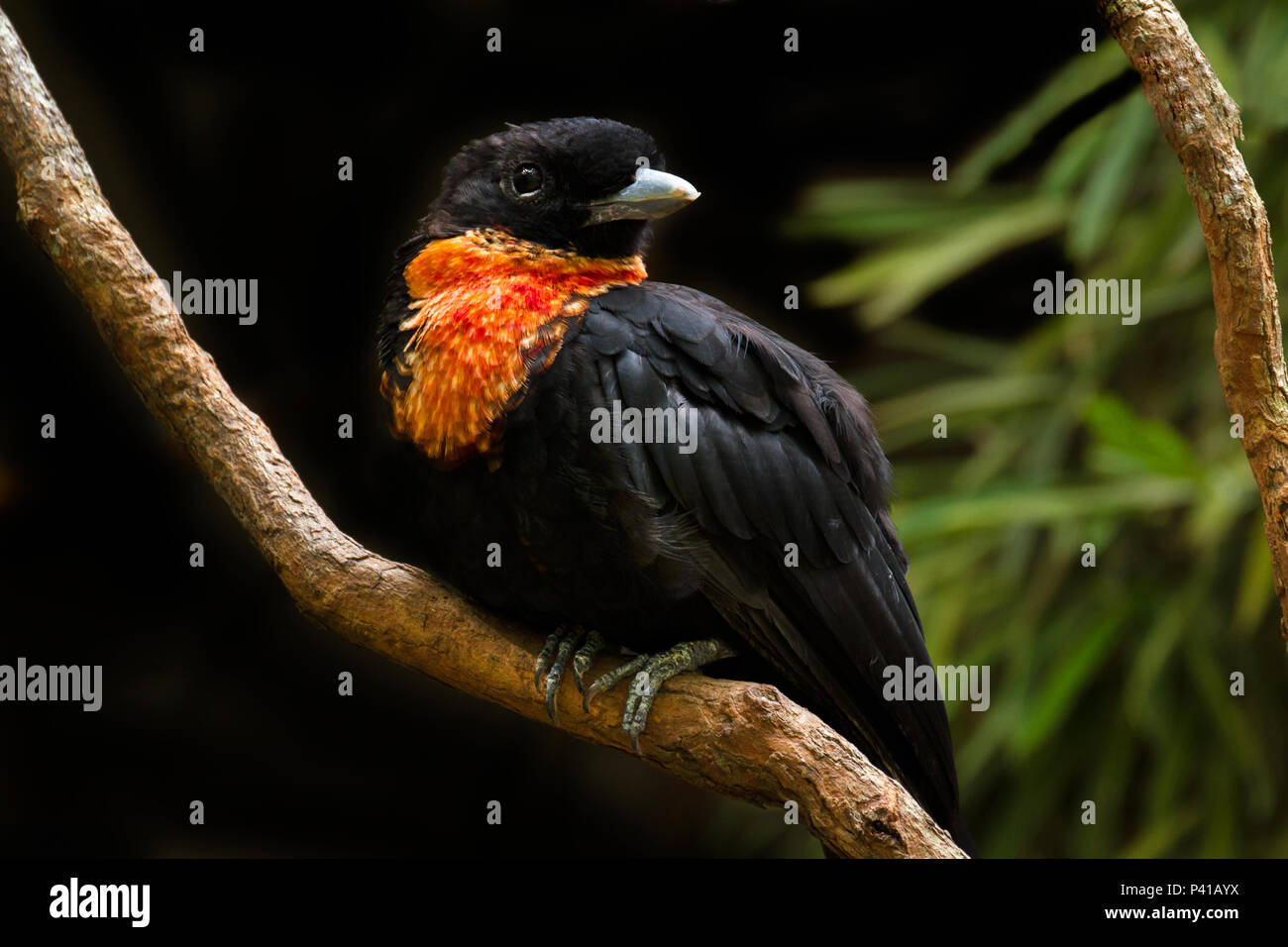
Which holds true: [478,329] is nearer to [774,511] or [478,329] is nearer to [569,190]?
[569,190]

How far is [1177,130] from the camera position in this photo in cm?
155

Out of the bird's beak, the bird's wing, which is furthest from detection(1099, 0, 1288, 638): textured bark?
the bird's beak

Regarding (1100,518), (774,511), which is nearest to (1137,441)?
(1100,518)

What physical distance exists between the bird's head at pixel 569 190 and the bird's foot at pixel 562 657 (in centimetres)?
60

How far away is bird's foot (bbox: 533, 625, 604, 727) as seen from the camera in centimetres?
190

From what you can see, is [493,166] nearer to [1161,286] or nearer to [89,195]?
[89,195]

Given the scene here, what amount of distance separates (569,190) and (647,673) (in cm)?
77

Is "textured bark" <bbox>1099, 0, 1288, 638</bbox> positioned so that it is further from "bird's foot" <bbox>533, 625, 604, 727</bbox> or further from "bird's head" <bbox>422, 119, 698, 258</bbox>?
"bird's foot" <bbox>533, 625, 604, 727</bbox>

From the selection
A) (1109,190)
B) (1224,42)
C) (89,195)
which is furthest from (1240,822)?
(89,195)

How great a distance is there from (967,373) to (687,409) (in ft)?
6.77

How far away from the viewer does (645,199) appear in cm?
205

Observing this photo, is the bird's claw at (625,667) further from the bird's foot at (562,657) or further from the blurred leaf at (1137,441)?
the blurred leaf at (1137,441)

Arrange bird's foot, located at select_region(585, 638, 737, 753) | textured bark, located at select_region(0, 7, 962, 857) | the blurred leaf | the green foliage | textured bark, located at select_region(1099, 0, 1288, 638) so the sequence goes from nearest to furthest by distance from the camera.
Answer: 1. textured bark, located at select_region(1099, 0, 1288, 638)
2. bird's foot, located at select_region(585, 638, 737, 753)
3. textured bark, located at select_region(0, 7, 962, 857)
4. the blurred leaf
5. the green foliage

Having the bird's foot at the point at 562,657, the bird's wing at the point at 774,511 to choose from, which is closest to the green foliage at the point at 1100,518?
the bird's wing at the point at 774,511
